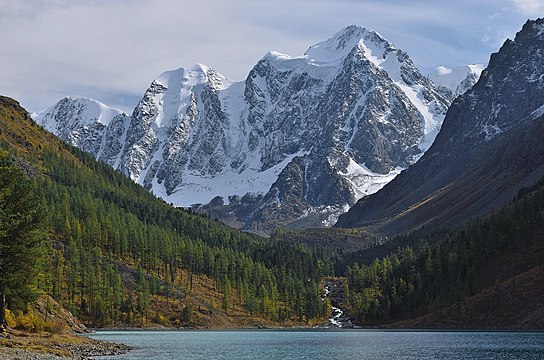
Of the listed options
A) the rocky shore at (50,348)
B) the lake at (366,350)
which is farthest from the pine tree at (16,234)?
the lake at (366,350)

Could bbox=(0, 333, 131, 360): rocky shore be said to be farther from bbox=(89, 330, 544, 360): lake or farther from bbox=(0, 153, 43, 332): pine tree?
bbox=(0, 153, 43, 332): pine tree

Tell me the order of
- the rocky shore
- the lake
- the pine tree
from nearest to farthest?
the rocky shore
the pine tree
the lake

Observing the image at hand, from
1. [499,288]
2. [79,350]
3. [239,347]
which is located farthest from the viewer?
[499,288]

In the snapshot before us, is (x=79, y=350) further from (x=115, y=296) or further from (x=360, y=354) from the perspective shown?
(x=115, y=296)

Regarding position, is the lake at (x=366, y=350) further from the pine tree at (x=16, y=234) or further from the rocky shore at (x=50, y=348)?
the pine tree at (x=16, y=234)

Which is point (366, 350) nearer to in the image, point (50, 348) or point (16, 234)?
point (50, 348)

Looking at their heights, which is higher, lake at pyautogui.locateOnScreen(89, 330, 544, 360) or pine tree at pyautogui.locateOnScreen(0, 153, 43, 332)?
pine tree at pyautogui.locateOnScreen(0, 153, 43, 332)

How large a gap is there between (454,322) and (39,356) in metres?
130

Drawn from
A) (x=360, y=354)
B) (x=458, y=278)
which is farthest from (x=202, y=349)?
(x=458, y=278)

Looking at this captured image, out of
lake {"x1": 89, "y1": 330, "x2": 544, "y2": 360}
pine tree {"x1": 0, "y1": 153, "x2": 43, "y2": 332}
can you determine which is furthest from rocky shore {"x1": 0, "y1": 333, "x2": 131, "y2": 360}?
pine tree {"x1": 0, "y1": 153, "x2": 43, "y2": 332}

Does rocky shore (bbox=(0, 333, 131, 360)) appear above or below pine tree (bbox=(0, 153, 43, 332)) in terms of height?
below

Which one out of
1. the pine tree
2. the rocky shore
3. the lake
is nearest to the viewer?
the rocky shore

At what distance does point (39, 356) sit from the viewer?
70.8 metres

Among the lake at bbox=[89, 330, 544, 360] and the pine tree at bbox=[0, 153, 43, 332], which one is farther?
the lake at bbox=[89, 330, 544, 360]
